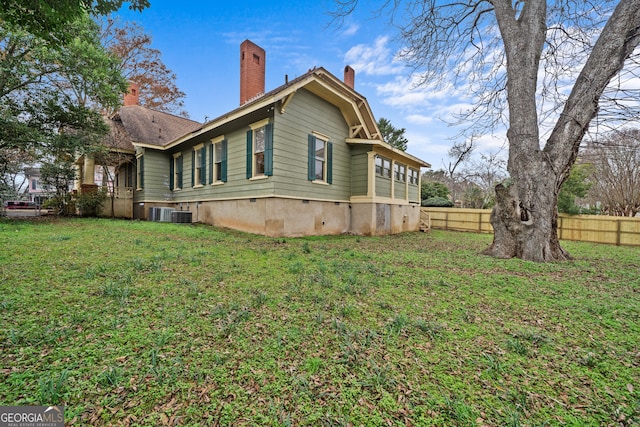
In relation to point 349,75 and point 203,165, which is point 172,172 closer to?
point 203,165

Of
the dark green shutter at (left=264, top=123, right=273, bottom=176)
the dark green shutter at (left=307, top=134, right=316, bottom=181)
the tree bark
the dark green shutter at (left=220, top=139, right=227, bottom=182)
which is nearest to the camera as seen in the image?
the tree bark

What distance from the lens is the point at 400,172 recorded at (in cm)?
1345

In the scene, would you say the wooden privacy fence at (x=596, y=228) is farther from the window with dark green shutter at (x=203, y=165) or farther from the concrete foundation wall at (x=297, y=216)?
the window with dark green shutter at (x=203, y=165)

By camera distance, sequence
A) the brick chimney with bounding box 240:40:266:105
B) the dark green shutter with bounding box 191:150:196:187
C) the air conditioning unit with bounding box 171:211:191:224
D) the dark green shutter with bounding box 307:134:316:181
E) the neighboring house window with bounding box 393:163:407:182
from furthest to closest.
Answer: the neighboring house window with bounding box 393:163:407:182 < the dark green shutter with bounding box 191:150:196:187 < the brick chimney with bounding box 240:40:266:105 < the air conditioning unit with bounding box 171:211:191:224 < the dark green shutter with bounding box 307:134:316:181

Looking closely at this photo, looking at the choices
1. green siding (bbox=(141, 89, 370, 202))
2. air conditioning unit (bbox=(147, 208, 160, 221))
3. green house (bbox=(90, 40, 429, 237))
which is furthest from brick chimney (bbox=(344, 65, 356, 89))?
air conditioning unit (bbox=(147, 208, 160, 221))

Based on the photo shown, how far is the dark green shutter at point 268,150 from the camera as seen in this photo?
8594 millimetres

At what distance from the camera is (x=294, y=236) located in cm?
927

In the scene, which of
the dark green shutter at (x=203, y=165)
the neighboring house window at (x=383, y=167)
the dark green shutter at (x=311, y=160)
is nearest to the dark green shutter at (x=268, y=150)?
the dark green shutter at (x=311, y=160)

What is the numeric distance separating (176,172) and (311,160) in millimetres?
8030

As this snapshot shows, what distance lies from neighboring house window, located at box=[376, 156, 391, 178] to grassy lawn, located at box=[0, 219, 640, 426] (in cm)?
801

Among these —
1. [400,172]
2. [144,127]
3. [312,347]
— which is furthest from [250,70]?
[312,347]

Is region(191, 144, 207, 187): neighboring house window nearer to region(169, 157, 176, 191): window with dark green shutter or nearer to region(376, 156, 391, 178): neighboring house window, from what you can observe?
region(169, 157, 176, 191): window with dark green shutter

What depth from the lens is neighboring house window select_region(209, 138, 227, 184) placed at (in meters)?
10.6

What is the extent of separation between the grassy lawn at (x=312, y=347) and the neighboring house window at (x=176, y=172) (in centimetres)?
952
